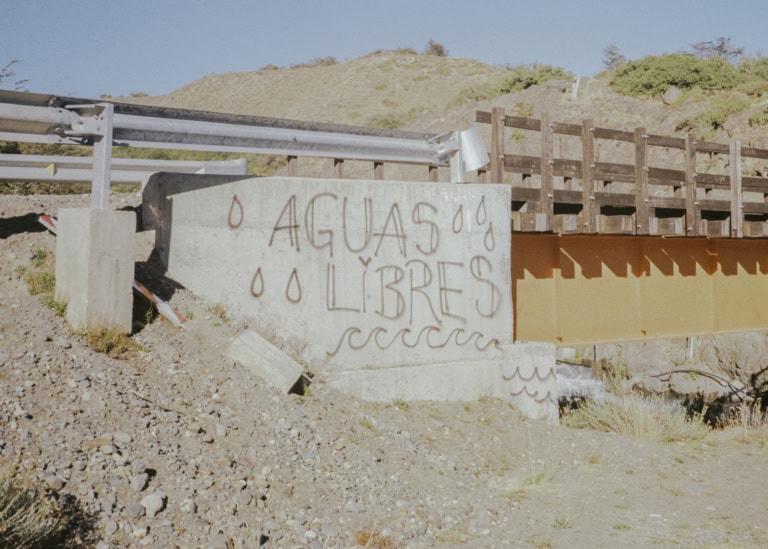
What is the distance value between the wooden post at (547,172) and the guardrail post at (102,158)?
590 cm

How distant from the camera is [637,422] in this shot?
34.6 feet

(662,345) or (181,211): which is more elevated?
(181,211)

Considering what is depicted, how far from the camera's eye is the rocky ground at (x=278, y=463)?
5285mm

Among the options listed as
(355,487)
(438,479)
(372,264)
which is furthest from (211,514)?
(372,264)

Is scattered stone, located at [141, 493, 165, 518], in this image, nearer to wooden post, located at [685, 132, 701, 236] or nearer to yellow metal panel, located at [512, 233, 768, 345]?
yellow metal panel, located at [512, 233, 768, 345]

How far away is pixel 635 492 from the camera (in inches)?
305

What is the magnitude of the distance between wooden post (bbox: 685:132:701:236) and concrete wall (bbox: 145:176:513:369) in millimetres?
4363

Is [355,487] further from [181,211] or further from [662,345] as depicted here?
[662,345]

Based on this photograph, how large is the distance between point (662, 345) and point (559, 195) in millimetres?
15515

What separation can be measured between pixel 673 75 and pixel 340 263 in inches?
1204

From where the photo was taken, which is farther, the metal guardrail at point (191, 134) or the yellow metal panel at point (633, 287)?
the yellow metal panel at point (633, 287)

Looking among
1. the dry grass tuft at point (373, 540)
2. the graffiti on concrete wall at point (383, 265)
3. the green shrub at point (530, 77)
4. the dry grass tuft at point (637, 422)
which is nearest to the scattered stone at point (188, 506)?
the dry grass tuft at point (373, 540)

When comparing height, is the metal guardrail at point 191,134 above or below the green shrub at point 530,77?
below

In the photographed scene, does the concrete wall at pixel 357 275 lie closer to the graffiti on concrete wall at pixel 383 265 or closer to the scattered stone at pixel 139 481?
the graffiti on concrete wall at pixel 383 265
